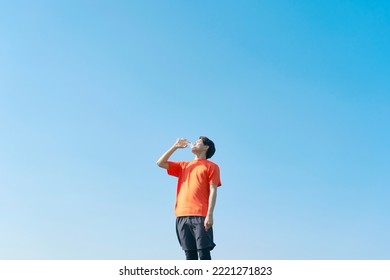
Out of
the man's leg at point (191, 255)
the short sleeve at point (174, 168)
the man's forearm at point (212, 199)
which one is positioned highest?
the short sleeve at point (174, 168)

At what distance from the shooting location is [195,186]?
9219 millimetres

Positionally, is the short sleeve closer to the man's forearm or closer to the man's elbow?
the man's elbow

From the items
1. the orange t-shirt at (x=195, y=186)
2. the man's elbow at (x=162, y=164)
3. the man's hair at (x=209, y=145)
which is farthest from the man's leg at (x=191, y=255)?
the man's hair at (x=209, y=145)

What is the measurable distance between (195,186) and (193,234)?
749 mm

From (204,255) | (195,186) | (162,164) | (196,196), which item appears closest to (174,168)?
(162,164)

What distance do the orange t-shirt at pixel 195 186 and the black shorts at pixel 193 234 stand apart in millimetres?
102

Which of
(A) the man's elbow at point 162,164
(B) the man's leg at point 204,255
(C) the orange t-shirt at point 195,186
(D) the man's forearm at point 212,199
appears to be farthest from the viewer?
(A) the man's elbow at point 162,164

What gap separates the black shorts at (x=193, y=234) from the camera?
8750 mm

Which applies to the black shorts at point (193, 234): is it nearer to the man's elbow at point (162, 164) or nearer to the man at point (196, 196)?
the man at point (196, 196)

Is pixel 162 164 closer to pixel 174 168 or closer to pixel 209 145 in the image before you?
pixel 174 168
